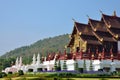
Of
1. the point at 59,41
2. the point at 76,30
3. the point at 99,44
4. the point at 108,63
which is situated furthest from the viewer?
the point at 59,41

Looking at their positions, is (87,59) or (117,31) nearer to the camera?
(87,59)

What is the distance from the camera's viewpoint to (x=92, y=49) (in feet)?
155

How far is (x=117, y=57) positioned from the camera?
1740 inches

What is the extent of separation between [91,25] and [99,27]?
4.18 ft

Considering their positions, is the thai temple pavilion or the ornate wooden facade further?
the ornate wooden facade

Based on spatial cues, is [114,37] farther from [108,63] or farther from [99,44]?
[108,63]

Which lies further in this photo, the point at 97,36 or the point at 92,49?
the point at 97,36

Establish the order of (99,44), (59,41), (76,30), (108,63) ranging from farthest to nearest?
(59,41)
(76,30)
(99,44)
(108,63)

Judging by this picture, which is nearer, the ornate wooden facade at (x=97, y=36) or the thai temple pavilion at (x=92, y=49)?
the thai temple pavilion at (x=92, y=49)

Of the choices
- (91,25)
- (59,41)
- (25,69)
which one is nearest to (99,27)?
(91,25)

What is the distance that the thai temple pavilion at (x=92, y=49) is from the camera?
1674 inches

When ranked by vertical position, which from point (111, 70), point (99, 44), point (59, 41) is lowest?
point (111, 70)

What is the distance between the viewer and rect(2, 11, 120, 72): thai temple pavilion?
4253 centimetres

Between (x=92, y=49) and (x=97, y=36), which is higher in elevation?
(x=97, y=36)
